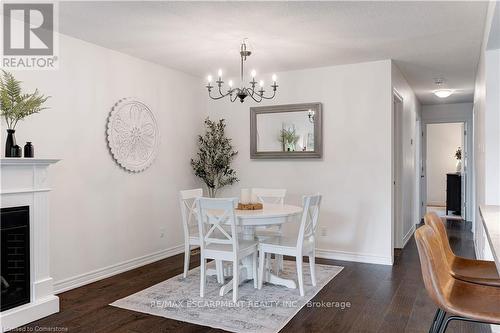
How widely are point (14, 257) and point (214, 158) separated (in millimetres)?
3044

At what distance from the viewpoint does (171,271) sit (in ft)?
14.5

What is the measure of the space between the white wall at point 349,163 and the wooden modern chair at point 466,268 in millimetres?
2412

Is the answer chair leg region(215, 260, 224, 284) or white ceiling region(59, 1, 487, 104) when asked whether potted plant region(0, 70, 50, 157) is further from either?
chair leg region(215, 260, 224, 284)

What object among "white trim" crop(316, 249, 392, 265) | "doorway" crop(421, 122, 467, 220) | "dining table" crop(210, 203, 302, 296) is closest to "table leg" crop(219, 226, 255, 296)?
"dining table" crop(210, 203, 302, 296)

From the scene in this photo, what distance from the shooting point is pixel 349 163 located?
16.4ft

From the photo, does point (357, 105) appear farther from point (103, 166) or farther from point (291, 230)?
point (103, 166)

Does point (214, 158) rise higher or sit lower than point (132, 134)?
lower

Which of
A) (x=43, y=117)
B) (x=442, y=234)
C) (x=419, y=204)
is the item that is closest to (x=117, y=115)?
(x=43, y=117)

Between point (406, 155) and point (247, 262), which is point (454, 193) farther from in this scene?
point (247, 262)

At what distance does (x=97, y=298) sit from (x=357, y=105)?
3.63 metres

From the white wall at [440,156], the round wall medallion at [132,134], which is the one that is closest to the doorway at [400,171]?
the round wall medallion at [132,134]

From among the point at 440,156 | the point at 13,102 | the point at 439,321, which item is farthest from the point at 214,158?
the point at 440,156

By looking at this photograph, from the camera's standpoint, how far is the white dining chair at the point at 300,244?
3.58 meters

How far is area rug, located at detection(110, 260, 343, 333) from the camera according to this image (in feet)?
9.80
